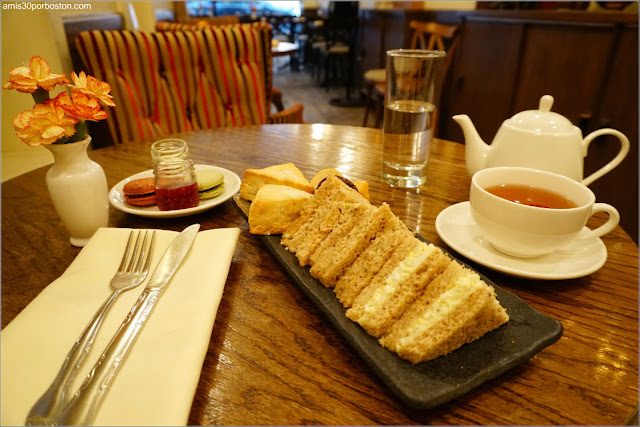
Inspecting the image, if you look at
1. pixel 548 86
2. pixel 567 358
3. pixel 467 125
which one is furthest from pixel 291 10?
pixel 567 358

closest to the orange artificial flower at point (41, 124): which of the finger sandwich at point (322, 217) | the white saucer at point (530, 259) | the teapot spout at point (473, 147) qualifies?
the finger sandwich at point (322, 217)

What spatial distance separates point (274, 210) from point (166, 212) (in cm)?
38

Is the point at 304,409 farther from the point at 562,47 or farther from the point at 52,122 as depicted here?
the point at 562,47

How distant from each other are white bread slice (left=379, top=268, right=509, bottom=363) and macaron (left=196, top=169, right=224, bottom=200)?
84 centimetres

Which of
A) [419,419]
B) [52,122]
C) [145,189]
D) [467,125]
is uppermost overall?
[52,122]

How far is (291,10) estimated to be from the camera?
12281 millimetres

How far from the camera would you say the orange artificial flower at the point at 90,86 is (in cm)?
108

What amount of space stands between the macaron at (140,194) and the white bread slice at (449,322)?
37.1 inches

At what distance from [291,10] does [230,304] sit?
13129mm

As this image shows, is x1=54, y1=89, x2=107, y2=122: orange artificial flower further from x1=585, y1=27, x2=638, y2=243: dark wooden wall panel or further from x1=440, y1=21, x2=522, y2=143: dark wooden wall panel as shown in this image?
x1=440, y1=21, x2=522, y2=143: dark wooden wall panel

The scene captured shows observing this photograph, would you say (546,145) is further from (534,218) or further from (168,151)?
(168,151)

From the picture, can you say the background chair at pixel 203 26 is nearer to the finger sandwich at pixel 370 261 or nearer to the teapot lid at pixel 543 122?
the teapot lid at pixel 543 122

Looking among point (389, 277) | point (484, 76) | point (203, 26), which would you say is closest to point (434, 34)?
point (484, 76)

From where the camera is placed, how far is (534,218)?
0.97 m
